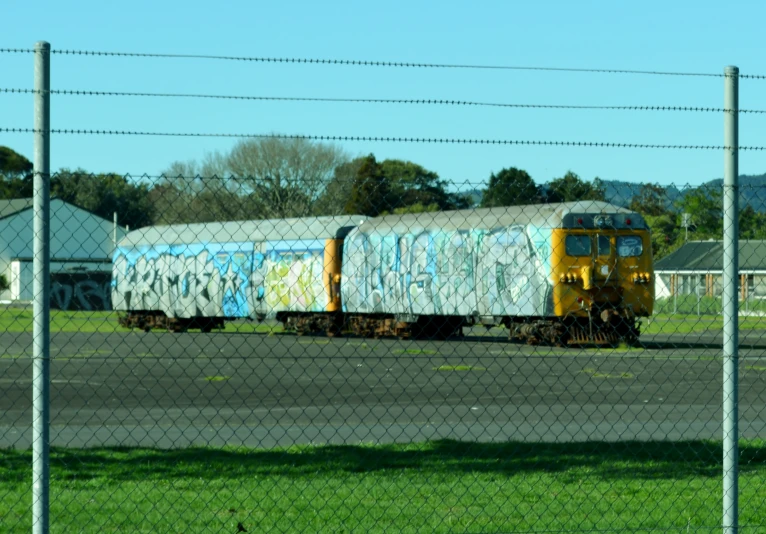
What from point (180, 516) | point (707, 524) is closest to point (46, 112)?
point (180, 516)

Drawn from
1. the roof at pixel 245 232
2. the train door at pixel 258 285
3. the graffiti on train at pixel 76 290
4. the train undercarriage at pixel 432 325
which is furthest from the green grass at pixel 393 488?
the train door at pixel 258 285

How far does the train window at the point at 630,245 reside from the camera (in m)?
27.3

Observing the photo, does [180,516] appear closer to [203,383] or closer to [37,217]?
[37,217]

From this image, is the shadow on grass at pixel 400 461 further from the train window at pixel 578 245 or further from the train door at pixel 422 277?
the train door at pixel 422 277

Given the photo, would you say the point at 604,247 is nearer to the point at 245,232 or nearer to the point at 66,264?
the point at 245,232

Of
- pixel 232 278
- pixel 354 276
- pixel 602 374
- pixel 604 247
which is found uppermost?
pixel 604 247

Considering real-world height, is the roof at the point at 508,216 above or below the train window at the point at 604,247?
above

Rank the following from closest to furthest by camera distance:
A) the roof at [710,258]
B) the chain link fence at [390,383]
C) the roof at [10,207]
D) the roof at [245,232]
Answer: the chain link fence at [390,383] → the roof at [710,258] → the roof at [10,207] → the roof at [245,232]

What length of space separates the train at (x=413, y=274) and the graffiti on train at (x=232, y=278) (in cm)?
4

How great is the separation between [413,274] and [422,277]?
10.8 inches

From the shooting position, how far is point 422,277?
95.5 feet

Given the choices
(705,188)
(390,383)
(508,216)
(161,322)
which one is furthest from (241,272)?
(705,188)

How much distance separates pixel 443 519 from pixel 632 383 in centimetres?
1106

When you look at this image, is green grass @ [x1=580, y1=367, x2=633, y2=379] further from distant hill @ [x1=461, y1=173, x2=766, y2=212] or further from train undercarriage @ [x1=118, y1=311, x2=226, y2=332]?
train undercarriage @ [x1=118, y1=311, x2=226, y2=332]
